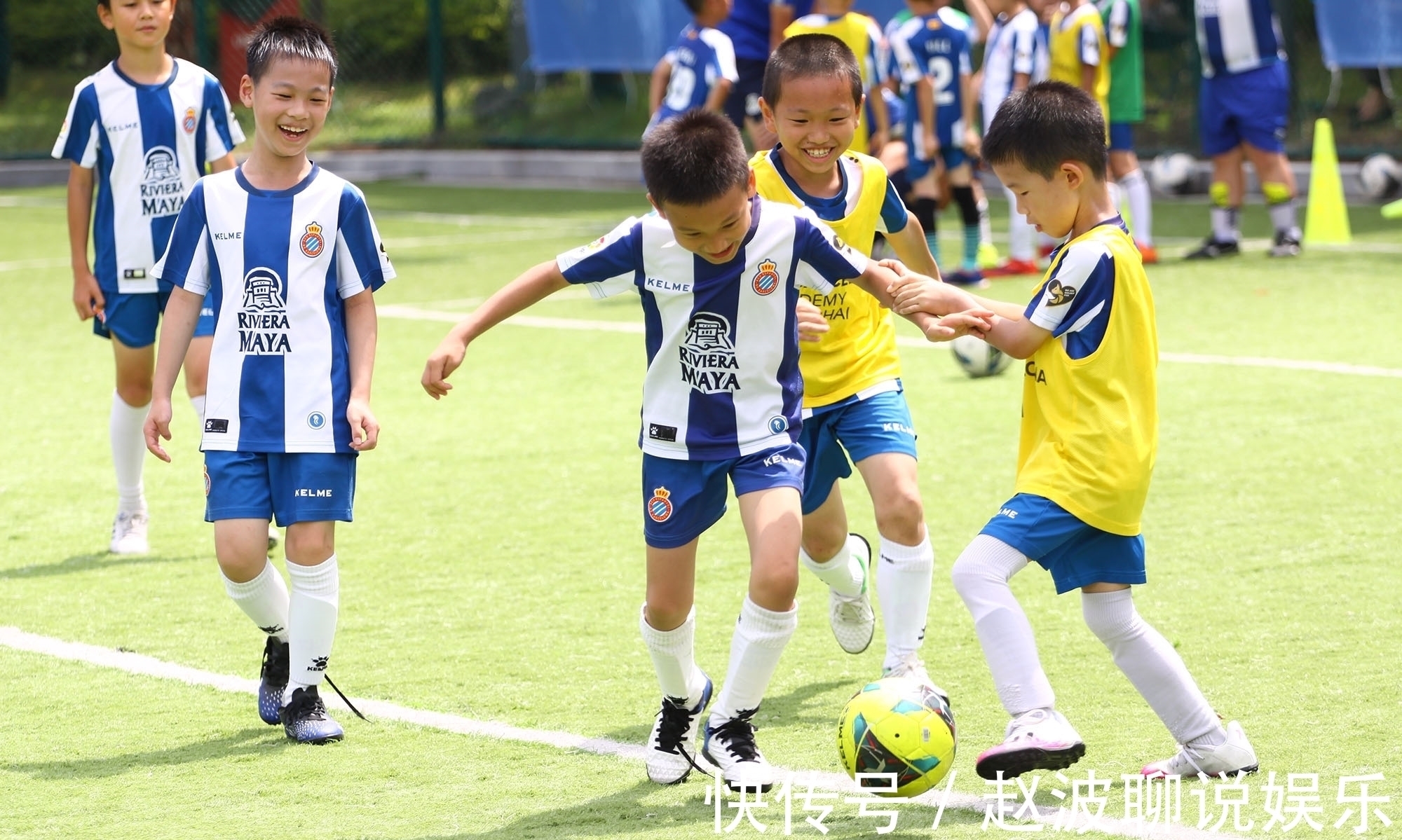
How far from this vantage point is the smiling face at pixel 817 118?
16.5 feet

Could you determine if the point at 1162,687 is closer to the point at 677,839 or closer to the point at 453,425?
the point at 677,839

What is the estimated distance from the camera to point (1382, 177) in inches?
628

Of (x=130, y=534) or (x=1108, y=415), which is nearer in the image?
(x=1108, y=415)

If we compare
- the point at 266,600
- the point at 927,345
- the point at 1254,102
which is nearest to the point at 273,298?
the point at 266,600

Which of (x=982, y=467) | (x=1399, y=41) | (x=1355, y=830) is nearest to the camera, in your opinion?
(x=1355, y=830)

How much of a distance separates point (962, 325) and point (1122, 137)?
9.81m

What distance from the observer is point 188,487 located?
26.3 feet

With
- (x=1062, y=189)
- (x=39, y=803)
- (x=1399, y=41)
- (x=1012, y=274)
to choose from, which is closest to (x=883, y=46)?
(x=1012, y=274)

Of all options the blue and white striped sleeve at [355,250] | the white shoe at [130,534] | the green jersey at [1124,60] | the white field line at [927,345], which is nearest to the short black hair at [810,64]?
the blue and white striped sleeve at [355,250]

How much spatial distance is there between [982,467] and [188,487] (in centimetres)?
331

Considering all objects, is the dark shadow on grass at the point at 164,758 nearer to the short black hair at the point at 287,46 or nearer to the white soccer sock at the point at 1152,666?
the short black hair at the point at 287,46

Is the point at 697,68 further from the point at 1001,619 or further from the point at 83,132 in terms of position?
the point at 1001,619

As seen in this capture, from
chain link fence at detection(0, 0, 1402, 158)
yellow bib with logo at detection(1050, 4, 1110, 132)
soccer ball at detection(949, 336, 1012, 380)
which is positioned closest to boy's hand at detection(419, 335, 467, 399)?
soccer ball at detection(949, 336, 1012, 380)

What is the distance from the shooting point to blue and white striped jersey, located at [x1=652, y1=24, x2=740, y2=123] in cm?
1276
